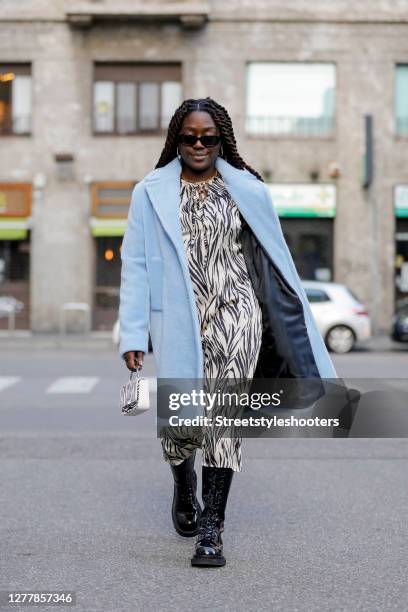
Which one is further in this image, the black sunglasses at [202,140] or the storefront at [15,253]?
the storefront at [15,253]

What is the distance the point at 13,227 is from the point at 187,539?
74.4 feet

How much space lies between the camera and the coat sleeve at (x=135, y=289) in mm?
4777

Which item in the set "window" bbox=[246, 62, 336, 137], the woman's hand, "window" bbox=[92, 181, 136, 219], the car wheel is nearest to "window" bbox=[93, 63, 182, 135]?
"window" bbox=[92, 181, 136, 219]

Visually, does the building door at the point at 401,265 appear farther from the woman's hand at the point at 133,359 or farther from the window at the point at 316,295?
the woman's hand at the point at 133,359

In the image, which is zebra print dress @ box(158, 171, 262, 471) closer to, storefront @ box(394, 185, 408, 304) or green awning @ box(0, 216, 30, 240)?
green awning @ box(0, 216, 30, 240)

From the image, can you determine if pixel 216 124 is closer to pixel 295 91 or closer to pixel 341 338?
pixel 341 338

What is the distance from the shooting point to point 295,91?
91.3 ft

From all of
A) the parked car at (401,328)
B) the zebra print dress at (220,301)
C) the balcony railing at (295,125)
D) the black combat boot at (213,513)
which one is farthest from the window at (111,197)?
the black combat boot at (213,513)

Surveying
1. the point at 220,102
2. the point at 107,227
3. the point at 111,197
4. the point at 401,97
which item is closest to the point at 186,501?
the point at 107,227

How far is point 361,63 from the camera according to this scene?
27672mm

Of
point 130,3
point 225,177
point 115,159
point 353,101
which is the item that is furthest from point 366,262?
point 225,177

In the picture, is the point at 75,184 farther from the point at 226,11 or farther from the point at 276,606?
the point at 276,606

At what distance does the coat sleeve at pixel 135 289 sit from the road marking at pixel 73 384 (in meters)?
7.99

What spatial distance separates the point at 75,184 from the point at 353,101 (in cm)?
713
